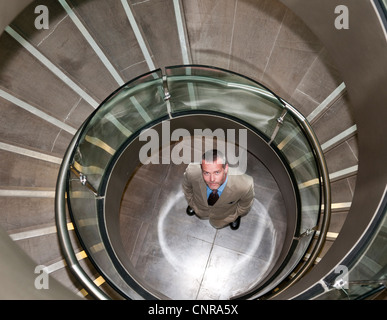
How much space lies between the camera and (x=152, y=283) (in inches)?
232

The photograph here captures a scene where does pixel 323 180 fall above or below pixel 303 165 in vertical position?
below

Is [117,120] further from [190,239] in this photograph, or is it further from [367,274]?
[367,274]

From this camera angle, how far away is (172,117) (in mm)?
5645

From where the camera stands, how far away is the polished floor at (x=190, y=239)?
19.3 ft

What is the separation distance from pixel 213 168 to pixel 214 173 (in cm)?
7

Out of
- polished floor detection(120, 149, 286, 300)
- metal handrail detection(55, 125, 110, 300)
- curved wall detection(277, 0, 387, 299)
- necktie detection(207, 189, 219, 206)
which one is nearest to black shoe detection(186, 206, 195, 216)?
polished floor detection(120, 149, 286, 300)

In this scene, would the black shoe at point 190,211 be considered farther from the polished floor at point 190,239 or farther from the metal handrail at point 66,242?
the metal handrail at point 66,242

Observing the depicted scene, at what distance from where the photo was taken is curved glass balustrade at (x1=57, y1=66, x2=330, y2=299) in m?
4.59

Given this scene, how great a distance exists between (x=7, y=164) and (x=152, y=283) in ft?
9.35

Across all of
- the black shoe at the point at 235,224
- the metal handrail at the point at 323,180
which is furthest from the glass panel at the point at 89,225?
the metal handrail at the point at 323,180

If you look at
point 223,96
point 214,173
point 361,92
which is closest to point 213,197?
point 214,173

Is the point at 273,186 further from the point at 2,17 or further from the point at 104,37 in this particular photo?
the point at 2,17

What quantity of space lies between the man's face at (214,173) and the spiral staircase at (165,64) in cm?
157

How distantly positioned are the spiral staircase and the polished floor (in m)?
1.05
